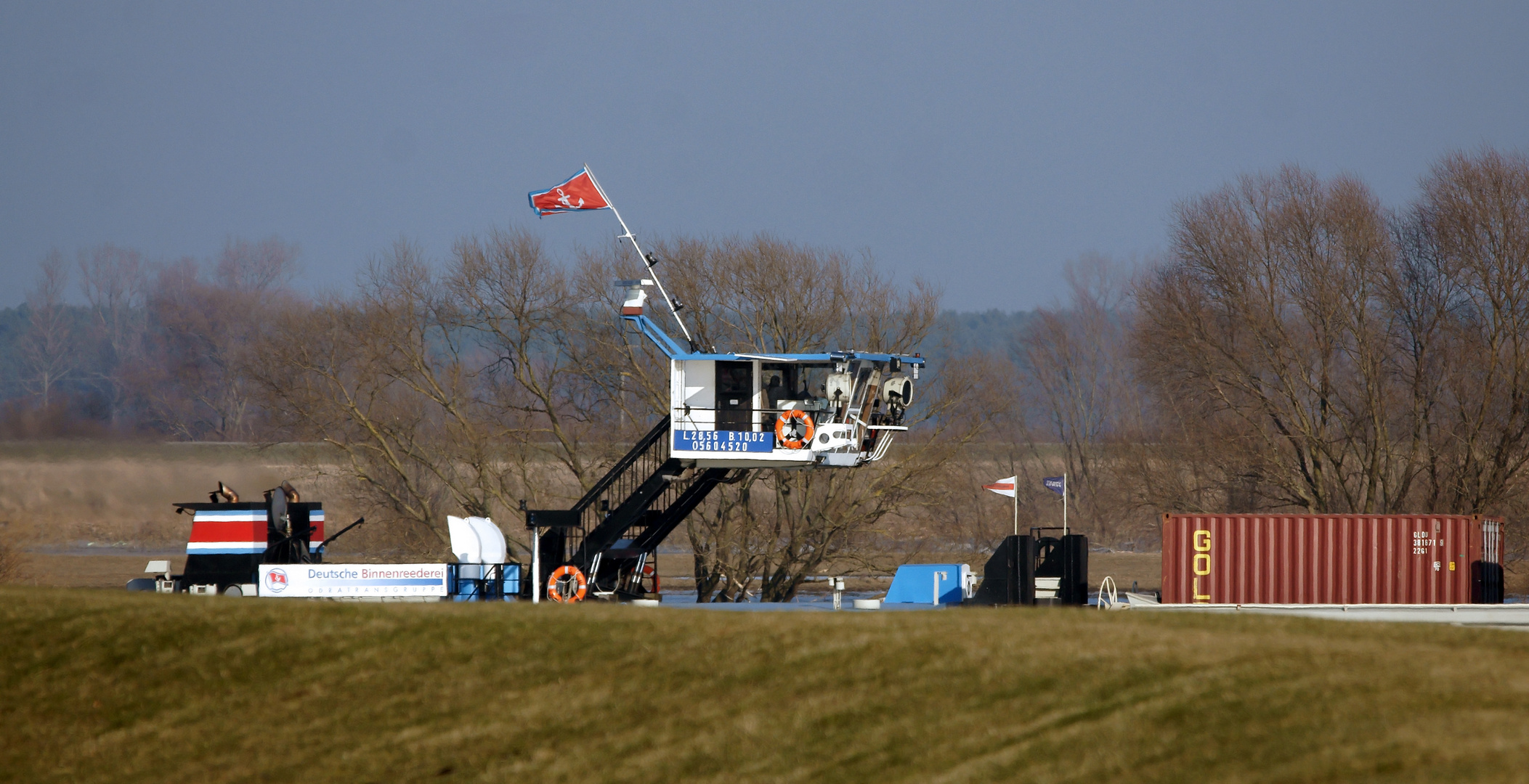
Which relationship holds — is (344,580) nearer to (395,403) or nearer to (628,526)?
(628,526)

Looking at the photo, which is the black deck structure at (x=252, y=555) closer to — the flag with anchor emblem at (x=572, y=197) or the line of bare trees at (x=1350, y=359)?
the flag with anchor emblem at (x=572, y=197)

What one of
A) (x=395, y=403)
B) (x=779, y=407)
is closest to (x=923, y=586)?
(x=779, y=407)

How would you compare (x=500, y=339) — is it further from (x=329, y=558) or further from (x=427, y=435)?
(x=329, y=558)

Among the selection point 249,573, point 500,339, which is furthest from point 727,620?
point 500,339

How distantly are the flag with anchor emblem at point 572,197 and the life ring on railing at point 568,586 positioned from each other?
8.48 metres

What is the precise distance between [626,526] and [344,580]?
5.90m

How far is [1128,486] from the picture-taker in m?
53.8

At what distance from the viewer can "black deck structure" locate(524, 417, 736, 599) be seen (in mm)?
28672

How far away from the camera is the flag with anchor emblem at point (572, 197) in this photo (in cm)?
3077

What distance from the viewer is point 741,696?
1450 cm

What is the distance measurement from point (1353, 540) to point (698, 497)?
51.4 feet

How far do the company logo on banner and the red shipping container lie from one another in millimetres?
10374

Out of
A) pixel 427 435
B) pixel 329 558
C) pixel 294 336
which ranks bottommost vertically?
pixel 329 558

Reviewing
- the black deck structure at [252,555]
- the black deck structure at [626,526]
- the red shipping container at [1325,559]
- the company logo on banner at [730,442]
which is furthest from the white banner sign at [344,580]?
the red shipping container at [1325,559]
